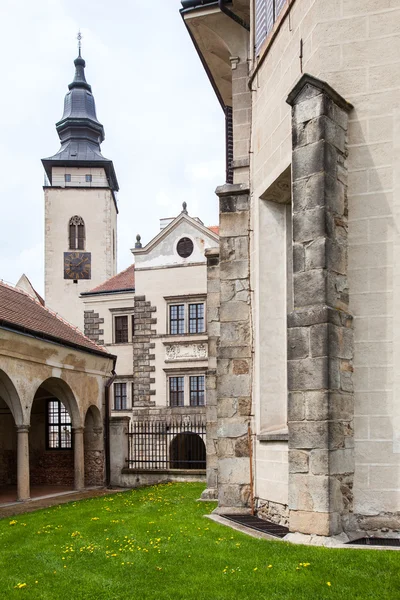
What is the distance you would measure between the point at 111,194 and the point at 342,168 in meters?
44.3

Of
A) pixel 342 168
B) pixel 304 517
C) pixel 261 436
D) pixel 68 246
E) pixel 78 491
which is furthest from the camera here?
pixel 68 246

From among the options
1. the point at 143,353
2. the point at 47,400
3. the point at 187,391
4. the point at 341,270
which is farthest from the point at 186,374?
the point at 341,270

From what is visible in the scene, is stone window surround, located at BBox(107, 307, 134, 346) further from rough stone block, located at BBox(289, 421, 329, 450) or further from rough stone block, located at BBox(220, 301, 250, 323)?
rough stone block, located at BBox(289, 421, 329, 450)

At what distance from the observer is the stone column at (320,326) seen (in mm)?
8133

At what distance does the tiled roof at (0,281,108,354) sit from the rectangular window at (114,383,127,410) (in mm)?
12413

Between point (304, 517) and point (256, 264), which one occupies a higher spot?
point (256, 264)

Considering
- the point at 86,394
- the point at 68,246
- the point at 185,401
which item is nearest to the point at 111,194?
the point at 68,246

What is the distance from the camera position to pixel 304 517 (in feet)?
26.7

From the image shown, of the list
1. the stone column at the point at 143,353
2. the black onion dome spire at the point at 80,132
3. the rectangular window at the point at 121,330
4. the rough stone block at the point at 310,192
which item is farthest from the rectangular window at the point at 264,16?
the black onion dome spire at the point at 80,132

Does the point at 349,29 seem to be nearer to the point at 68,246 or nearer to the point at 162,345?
the point at 162,345

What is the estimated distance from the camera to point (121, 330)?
120ft

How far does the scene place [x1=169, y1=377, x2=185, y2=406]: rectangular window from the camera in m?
33.3

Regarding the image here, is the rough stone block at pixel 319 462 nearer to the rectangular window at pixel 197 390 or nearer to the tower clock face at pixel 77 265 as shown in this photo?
the rectangular window at pixel 197 390

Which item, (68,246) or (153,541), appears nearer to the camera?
(153,541)
